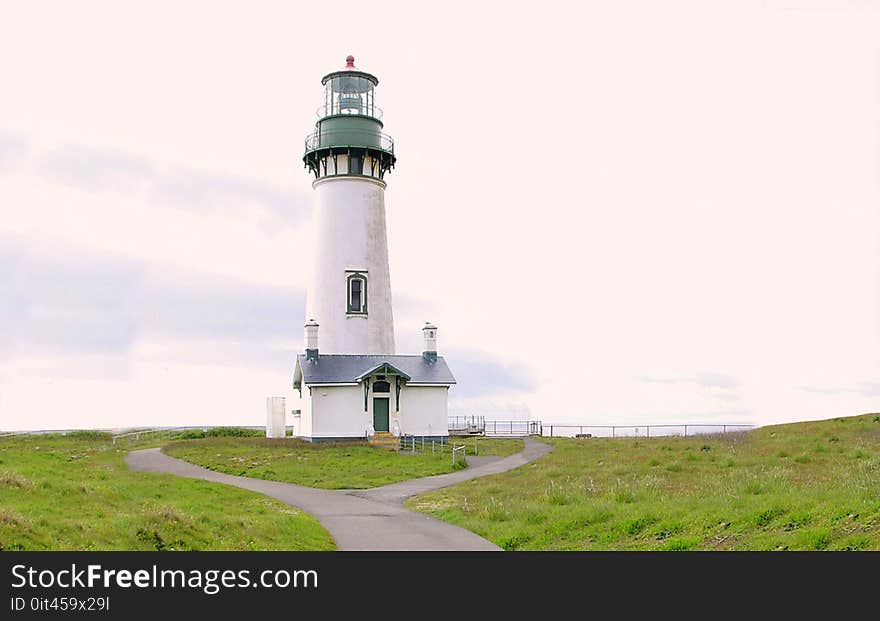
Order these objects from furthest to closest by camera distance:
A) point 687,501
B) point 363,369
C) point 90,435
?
point 90,435 → point 363,369 → point 687,501

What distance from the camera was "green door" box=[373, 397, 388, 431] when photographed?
44.1m

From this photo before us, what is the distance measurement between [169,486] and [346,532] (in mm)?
8312

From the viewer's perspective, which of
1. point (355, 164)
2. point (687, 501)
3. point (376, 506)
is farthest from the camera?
point (355, 164)

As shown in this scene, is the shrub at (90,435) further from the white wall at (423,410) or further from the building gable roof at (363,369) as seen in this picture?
the white wall at (423,410)

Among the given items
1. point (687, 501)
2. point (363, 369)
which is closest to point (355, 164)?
point (363, 369)

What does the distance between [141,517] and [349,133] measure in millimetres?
35248

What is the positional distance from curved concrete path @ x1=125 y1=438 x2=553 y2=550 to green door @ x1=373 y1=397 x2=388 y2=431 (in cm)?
982

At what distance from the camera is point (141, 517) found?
563 inches

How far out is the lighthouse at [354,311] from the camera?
143ft

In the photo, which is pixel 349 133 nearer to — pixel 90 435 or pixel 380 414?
pixel 380 414

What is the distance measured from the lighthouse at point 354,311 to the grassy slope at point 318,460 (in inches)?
97.8

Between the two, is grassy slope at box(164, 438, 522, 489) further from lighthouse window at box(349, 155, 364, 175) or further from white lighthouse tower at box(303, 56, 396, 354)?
lighthouse window at box(349, 155, 364, 175)
